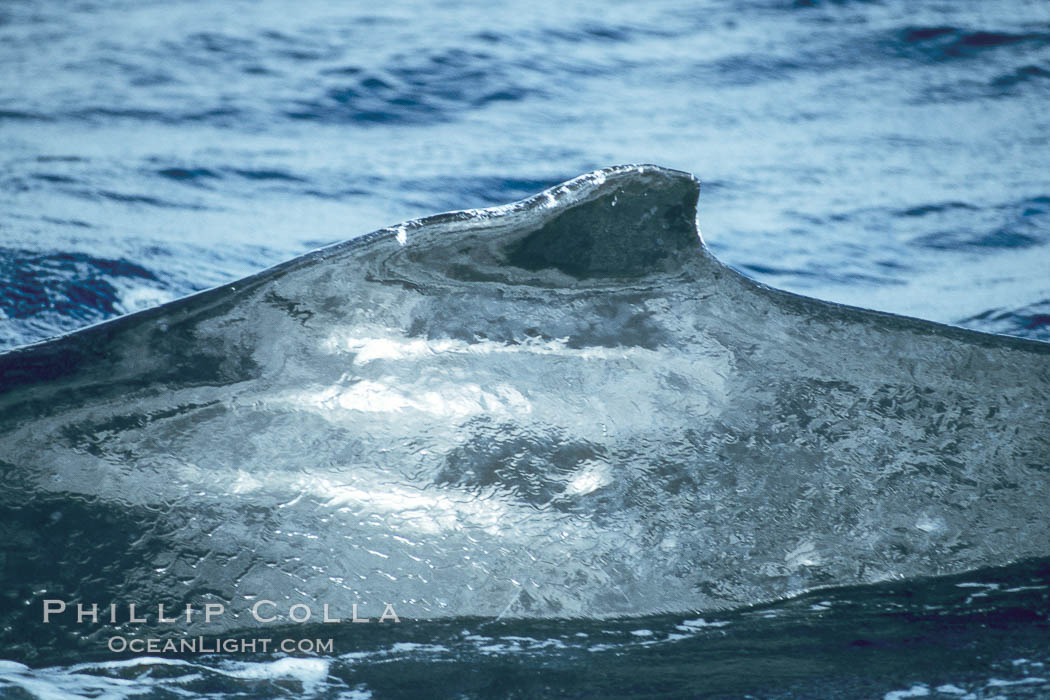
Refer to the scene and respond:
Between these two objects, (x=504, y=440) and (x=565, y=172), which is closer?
(x=504, y=440)

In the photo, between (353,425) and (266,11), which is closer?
(353,425)

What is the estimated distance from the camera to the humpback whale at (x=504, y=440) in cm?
271

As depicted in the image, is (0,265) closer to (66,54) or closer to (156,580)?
(156,580)

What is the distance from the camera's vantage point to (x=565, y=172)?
926cm

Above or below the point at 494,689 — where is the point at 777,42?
above

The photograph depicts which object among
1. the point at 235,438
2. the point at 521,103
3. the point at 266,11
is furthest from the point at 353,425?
the point at 266,11

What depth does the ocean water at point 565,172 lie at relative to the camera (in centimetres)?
262

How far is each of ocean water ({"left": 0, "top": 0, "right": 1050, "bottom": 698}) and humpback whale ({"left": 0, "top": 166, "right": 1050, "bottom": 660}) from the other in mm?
112

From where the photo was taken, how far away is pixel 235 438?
2822 mm

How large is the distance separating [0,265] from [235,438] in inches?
156

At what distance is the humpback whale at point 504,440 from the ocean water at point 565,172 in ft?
0.37

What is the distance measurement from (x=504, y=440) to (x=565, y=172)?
659cm

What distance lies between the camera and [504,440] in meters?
2.89

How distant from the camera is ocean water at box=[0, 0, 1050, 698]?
262 centimetres
